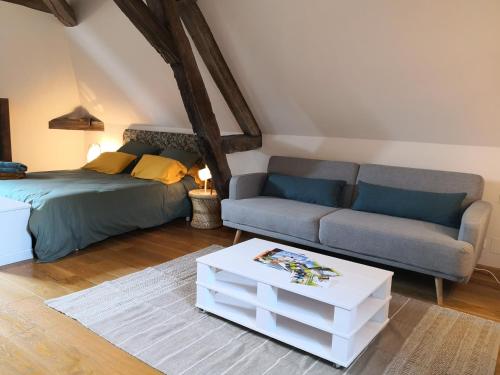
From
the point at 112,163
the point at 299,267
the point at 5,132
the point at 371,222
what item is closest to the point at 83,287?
the point at 299,267

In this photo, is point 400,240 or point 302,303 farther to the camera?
point 400,240

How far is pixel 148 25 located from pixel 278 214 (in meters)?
1.73

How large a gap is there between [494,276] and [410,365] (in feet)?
5.21

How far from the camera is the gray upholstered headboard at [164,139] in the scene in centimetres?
462

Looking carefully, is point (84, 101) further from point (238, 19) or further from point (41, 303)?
point (41, 303)

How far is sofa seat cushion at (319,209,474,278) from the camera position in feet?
7.97

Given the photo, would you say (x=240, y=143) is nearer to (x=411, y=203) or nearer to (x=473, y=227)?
(x=411, y=203)

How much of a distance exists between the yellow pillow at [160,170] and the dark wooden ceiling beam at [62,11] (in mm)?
1664

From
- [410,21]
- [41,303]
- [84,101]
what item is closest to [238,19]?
[410,21]

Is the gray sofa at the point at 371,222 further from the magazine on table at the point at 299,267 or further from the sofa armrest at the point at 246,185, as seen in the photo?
the magazine on table at the point at 299,267

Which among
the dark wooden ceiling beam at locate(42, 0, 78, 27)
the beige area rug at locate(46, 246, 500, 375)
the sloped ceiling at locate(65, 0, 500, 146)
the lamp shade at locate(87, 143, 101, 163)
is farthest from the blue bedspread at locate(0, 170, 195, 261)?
the dark wooden ceiling beam at locate(42, 0, 78, 27)

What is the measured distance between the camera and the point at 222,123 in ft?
14.5

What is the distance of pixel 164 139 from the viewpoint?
4883 millimetres

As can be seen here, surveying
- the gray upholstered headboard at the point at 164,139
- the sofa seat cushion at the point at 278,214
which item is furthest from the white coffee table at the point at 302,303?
the gray upholstered headboard at the point at 164,139
